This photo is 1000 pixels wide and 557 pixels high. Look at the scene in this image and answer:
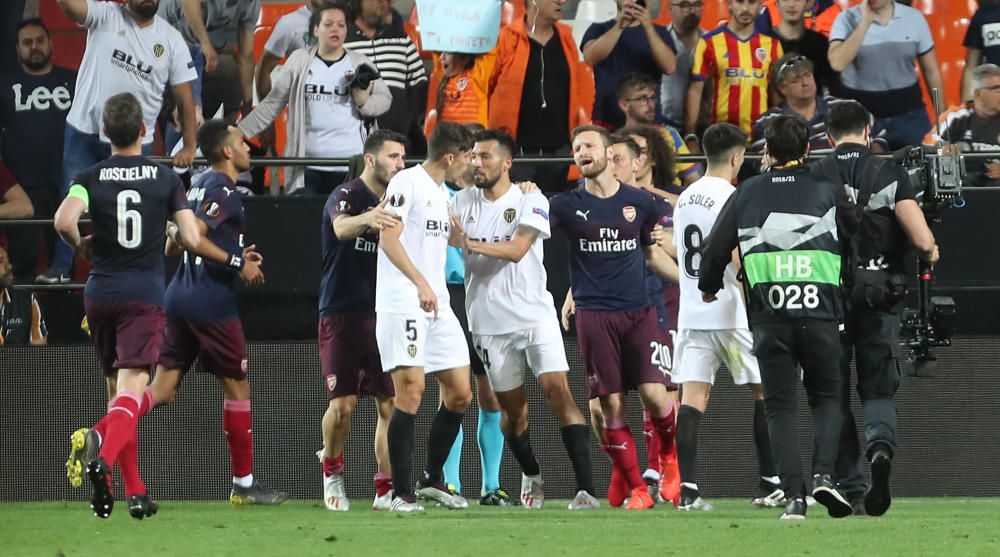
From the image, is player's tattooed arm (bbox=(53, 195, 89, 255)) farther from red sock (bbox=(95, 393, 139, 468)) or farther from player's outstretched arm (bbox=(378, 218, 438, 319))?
player's outstretched arm (bbox=(378, 218, 438, 319))

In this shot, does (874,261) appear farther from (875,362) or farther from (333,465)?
(333,465)

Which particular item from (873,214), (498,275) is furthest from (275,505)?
(873,214)

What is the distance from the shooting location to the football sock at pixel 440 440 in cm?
970

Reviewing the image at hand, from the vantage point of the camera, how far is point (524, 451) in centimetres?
993

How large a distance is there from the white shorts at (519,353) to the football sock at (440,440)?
0.33m

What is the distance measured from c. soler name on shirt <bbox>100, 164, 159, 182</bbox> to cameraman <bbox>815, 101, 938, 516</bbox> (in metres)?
3.53

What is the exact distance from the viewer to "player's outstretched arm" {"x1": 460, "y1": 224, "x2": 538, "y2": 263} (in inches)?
372

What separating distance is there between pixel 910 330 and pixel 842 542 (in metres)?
2.04

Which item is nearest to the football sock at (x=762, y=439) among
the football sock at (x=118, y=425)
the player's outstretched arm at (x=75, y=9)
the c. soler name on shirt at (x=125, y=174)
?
the football sock at (x=118, y=425)

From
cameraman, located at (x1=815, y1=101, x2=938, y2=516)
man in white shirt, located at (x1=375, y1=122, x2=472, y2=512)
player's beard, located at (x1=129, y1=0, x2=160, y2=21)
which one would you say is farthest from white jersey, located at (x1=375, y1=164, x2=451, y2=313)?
player's beard, located at (x1=129, y1=0, x2=160, y2=21)

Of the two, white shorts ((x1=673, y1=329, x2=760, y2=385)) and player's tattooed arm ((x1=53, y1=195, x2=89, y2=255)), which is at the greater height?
player's tattooed arm ((x1=53, y1=195, x2=89, y2=255))

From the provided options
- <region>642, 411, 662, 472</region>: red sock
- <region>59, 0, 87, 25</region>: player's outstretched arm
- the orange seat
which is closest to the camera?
<region>642, 411, 662, 472</region>: red sock

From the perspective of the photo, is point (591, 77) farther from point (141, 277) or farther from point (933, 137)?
point (141, 277)

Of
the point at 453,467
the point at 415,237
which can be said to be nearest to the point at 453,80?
the point at 415,237
